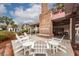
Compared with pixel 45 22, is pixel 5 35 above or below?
below

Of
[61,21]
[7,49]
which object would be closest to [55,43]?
[61,21]

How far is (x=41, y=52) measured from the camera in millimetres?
1759

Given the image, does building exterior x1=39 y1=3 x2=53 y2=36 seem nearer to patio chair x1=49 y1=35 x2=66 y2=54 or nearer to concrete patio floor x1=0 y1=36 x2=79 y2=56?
patio chair x1=49 y1=35 x2=66 y2=54

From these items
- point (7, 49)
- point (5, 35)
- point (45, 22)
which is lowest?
point (7, 49)

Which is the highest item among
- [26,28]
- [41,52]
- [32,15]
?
[32,15]

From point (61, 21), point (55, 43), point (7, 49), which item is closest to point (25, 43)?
point (7, 49)

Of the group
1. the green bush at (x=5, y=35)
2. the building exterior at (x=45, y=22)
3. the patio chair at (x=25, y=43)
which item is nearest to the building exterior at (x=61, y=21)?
the building exterior at (x=45, y=22)

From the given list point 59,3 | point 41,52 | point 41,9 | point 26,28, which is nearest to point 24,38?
point 26,28

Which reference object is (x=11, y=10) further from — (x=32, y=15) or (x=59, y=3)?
(x=59, y=3)

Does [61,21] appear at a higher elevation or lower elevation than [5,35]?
higher

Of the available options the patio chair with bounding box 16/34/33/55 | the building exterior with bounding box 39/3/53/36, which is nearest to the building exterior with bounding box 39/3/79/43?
the building exterior with bounding box 39/3/53/36

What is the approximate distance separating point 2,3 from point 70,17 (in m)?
0.65

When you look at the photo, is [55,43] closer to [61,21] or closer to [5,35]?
[61,21]

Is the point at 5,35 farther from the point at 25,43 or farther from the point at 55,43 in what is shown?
the point at 55,43
